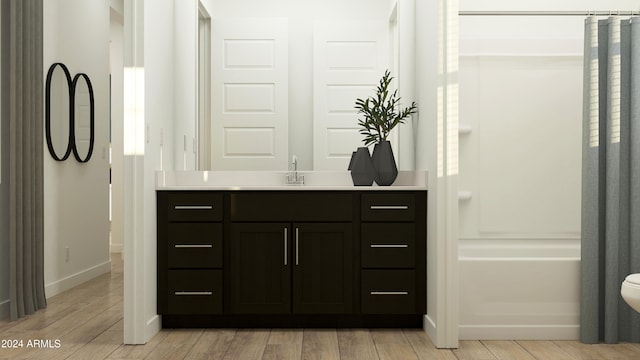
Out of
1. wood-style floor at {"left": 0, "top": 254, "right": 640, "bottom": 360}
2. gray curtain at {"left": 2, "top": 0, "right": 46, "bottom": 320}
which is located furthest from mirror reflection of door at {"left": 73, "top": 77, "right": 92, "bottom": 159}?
wood-style floor at {"left": 0, "top": 254, "right": 640, "bottom": 360}

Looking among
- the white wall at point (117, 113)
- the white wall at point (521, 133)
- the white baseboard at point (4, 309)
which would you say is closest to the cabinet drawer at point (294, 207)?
the white wall at point (521, 133)

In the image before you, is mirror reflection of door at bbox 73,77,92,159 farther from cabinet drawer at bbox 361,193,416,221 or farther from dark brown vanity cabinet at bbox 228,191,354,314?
cabinet drawer at bbox 361,193,416,221

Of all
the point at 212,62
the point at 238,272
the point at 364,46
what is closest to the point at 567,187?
the point at 364,46

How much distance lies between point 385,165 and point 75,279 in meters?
2.77

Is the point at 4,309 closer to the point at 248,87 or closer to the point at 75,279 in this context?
the point at 75,279

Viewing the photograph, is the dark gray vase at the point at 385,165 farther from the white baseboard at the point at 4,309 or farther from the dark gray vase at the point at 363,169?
the white baseboard at the point at 4,309

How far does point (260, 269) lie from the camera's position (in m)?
3.40

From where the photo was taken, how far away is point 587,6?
3754 mm

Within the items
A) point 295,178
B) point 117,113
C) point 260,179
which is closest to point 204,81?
point 260,179

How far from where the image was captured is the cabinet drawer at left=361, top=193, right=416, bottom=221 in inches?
134

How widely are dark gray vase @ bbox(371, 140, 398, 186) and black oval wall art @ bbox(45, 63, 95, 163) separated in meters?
2.45

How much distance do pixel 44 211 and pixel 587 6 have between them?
3973 millimetres

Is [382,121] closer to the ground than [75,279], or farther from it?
farther from it

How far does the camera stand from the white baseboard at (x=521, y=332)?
3.20 meters
